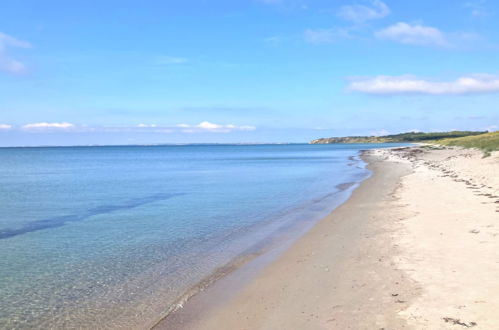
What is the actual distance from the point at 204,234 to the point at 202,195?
13.0 meters

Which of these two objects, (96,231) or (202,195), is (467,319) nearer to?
(96,231)

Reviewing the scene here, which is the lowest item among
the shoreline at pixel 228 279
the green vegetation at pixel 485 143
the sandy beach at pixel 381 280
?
the shoreline at pixel 228 279

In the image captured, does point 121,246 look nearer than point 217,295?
No

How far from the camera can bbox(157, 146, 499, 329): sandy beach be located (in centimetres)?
701

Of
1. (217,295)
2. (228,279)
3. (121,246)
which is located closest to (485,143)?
(121,246)

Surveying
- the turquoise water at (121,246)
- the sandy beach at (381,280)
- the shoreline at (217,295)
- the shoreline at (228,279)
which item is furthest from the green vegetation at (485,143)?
the shoreline at (217,295)

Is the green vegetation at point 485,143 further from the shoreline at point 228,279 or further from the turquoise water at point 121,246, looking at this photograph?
the shoreline at point 228,279

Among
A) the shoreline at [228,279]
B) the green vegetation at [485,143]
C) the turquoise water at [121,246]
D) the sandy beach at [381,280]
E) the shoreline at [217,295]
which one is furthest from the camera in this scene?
the green vegetation at [485,143]

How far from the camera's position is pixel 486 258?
9.59m

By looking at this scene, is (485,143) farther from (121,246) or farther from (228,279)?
(228,279)

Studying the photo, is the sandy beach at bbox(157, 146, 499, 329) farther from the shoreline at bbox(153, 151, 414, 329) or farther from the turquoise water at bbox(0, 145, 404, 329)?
the turquoise water at bbox(0, 145, 404, 329)

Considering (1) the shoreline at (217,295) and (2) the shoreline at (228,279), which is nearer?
(1) the shoreline at (217,295)

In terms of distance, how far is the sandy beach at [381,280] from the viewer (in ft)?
23.0

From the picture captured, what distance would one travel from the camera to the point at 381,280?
349 inches
